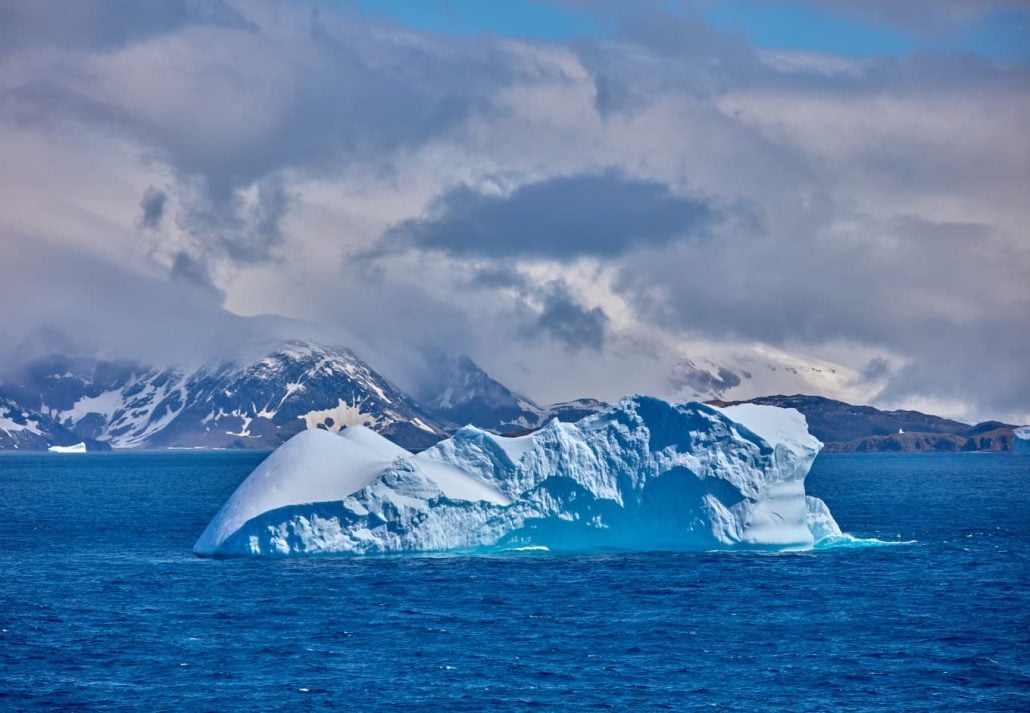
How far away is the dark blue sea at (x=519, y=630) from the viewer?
122 ft

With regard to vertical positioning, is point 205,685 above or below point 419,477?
below

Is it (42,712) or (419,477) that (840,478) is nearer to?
(419,477)

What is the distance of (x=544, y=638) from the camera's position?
44781mm

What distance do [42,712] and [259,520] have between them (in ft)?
84.9

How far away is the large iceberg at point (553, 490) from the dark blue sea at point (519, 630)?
4.71 feet

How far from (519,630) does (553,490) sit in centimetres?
1779

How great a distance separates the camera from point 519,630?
4588 centimetres

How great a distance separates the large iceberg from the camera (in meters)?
60.7

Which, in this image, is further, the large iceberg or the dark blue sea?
the large iceberg

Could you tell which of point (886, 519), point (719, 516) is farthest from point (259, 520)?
point (886, 519)

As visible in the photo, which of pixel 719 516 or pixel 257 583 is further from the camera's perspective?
pixel 719 516

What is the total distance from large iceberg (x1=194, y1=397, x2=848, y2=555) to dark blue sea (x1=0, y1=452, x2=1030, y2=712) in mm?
1436

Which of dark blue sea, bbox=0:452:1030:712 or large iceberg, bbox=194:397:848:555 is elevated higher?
large iceberg, bbox=194:397:848:555

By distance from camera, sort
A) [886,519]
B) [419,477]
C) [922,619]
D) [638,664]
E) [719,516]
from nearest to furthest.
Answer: [638,664] < [922,619] < [419,477] < [719,516] < [886,519]
